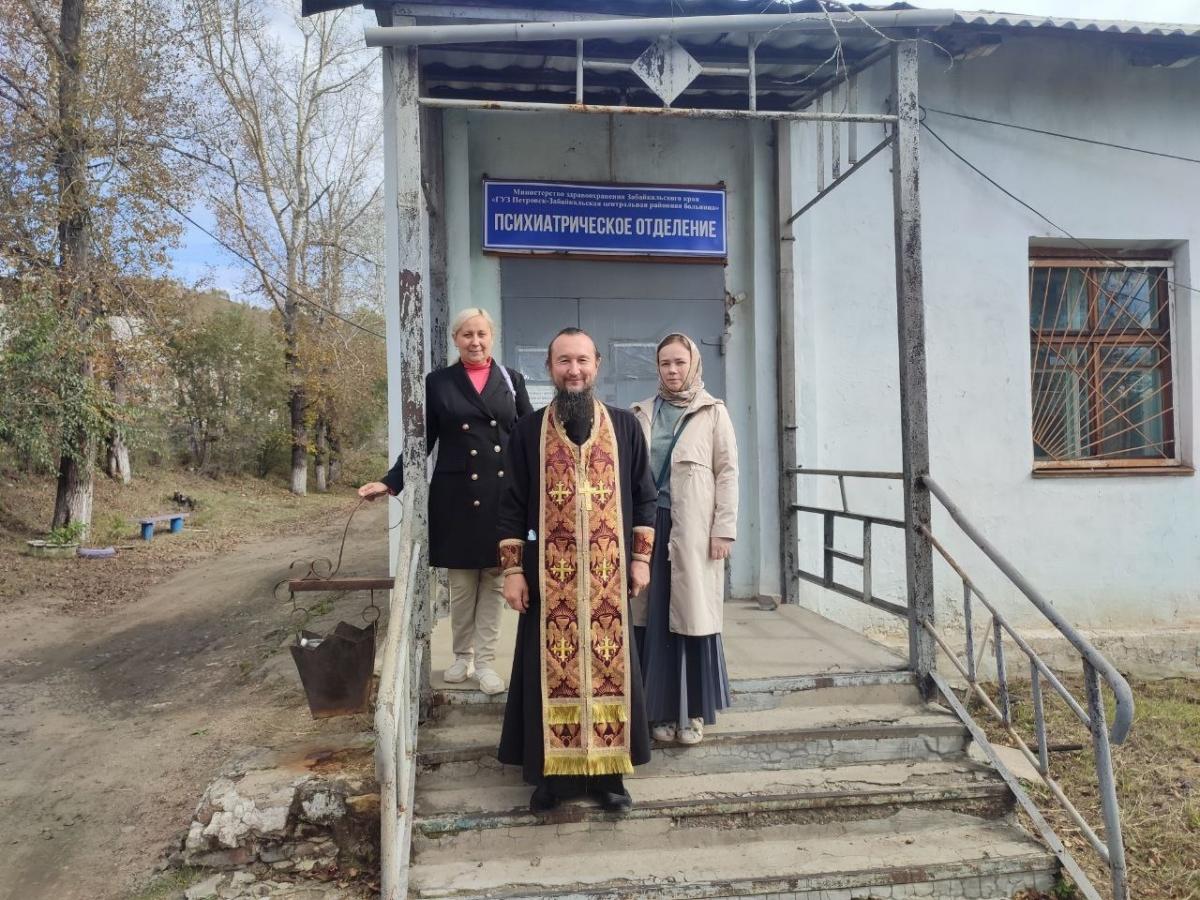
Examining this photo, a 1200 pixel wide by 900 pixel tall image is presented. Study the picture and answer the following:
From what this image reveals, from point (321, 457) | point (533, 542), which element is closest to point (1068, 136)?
point (533, 542)

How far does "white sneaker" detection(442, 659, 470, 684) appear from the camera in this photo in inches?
143

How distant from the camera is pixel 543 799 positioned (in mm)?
3021

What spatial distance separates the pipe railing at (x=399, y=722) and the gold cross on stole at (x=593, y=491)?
759mm

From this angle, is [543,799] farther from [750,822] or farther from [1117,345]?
[1117,345]

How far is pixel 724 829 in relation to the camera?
10.1ft

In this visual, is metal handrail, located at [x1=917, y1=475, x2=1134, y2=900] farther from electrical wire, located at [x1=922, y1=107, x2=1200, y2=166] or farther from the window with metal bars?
electrical wire, located at [x1=922, y1=107, x2=1200, y2=166]

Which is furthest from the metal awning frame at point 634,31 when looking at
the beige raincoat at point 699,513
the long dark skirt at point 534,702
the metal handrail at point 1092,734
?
the metal handrail at point 1092,734

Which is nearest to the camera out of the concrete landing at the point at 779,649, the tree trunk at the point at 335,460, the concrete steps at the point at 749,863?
the concrete steps at the point at 749,863

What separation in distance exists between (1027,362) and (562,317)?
337 centimetres

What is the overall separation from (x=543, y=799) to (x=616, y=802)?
0.28 m

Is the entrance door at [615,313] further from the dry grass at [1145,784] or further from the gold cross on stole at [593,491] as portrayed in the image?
the dry grass at [1145,784]

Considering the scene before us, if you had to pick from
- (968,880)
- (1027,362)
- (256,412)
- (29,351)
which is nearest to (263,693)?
(968,880)

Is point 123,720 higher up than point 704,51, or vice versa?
point 704,51

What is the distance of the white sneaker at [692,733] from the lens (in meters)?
3.31
